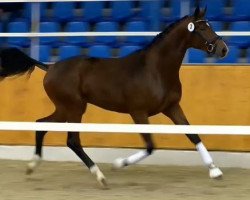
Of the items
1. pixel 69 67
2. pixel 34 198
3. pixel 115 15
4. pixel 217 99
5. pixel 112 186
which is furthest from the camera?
pixel 115 15

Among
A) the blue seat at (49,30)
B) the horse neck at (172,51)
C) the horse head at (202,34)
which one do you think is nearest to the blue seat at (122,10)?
the blue seat at (49,30)

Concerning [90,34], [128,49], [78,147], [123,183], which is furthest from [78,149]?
[128,49]

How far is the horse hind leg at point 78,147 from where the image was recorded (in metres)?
7.13

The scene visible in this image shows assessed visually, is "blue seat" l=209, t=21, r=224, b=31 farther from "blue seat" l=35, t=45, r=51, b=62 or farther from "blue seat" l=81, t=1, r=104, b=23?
"blue seat" l=35, t=45, r=51, b=62

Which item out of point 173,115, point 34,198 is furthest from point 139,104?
point 34,198

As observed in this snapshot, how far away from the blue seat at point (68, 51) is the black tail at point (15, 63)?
163cm

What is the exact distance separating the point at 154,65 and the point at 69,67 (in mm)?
1025

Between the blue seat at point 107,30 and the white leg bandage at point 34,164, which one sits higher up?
the blue seat at point 107,30

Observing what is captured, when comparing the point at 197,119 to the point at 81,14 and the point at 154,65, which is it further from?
the point at 81,14

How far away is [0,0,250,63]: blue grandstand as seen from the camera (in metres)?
9.24

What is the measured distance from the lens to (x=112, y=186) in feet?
23.8

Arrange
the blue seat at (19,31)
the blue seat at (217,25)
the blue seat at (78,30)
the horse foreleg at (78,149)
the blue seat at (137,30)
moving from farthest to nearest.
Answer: the blue seat at (19,31) < the blue seat at (78,30) < the blue seat at (137,30) < the blue seat at (217,25) < the horse foreleg at (78,149)

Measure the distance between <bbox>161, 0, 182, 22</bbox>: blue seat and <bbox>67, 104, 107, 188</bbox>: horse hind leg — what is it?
95.8 inches

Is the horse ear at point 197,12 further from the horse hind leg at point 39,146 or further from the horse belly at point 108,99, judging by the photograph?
the horse hind leg at point 39,146
